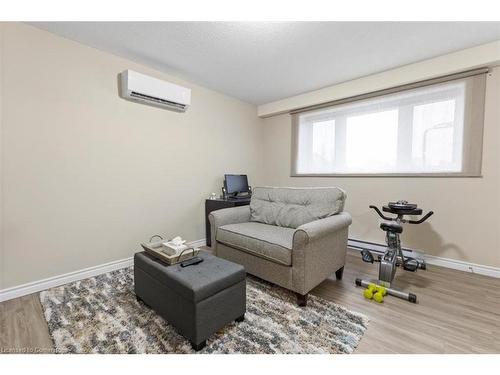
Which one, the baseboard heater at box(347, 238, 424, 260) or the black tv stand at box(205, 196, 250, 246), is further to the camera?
the black tv stand at box(205, 196, 250, 246)

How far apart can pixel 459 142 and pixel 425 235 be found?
1069 millimetres

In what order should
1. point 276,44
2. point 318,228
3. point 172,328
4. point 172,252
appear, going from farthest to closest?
point 276,44
point 318,228
point 172,252
point 172,328

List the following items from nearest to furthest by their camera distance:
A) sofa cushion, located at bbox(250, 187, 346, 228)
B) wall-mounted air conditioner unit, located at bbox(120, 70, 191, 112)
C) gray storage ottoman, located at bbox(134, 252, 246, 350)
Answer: gray storage ottoman, located at bbox(134, 252, 246, 350) → sofa cushion, located at bbox(250, 187, 346, 228) → wall-mounted air conditioner unit, located at bbox(120, 70, 191, 112)

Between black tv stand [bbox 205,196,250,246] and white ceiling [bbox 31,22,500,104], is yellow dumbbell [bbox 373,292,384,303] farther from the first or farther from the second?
white ceiling [bbox 31,22,500,104]

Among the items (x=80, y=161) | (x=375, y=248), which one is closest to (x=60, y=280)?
(x=80, y=161)

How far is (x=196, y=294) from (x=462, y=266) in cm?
279

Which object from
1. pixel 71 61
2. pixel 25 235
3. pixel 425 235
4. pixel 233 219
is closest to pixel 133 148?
pixel 71 61

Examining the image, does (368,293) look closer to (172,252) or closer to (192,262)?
(192,262)

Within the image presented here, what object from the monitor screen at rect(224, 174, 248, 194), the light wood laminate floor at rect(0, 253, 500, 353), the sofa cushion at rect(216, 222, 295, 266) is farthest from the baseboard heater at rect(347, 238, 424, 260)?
the monitor screen at rect(224, 174, 248, 194)

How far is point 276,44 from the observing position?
2.08m

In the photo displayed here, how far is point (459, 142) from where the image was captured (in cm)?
231

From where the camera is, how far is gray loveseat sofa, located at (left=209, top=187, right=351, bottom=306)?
1692mm

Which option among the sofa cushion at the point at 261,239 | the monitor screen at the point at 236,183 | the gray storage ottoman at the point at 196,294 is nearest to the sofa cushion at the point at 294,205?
the sofa cushion at the point at 261,239

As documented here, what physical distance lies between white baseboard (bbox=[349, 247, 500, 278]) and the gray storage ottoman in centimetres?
234
